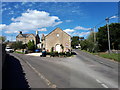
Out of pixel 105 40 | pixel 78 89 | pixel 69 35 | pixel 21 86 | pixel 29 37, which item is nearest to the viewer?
pixel 78 89

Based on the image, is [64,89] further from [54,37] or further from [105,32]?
[105,32]

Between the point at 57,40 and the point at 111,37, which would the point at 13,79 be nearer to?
the point at 57,40

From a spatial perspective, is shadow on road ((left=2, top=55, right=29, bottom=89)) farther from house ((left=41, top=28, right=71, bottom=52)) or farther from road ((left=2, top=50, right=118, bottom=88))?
house ((left=41, top=28, right=71, bottom=52))

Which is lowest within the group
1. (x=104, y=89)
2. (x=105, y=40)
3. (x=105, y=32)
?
(x=104, y=89)

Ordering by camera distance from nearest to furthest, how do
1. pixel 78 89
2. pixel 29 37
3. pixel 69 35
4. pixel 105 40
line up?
pixel 78 89 → pixel 69 35 → pixel 105 40 → pixel 29 37

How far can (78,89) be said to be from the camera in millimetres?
6270

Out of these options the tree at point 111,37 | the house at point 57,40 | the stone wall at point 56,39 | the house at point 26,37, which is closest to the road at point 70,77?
the house at point 57,40

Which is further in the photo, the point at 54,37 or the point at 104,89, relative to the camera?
the point at 54,37

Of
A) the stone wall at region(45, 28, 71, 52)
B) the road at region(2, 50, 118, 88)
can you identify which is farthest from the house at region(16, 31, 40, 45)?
the road at region(2, 50, 118, 88)

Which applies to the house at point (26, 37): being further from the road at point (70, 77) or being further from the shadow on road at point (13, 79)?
the shadow on road at point (13, 79)

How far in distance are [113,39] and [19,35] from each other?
4845 cm

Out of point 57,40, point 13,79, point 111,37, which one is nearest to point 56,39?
point 57,40

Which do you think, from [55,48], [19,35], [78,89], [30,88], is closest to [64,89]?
[78,89]

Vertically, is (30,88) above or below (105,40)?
below
